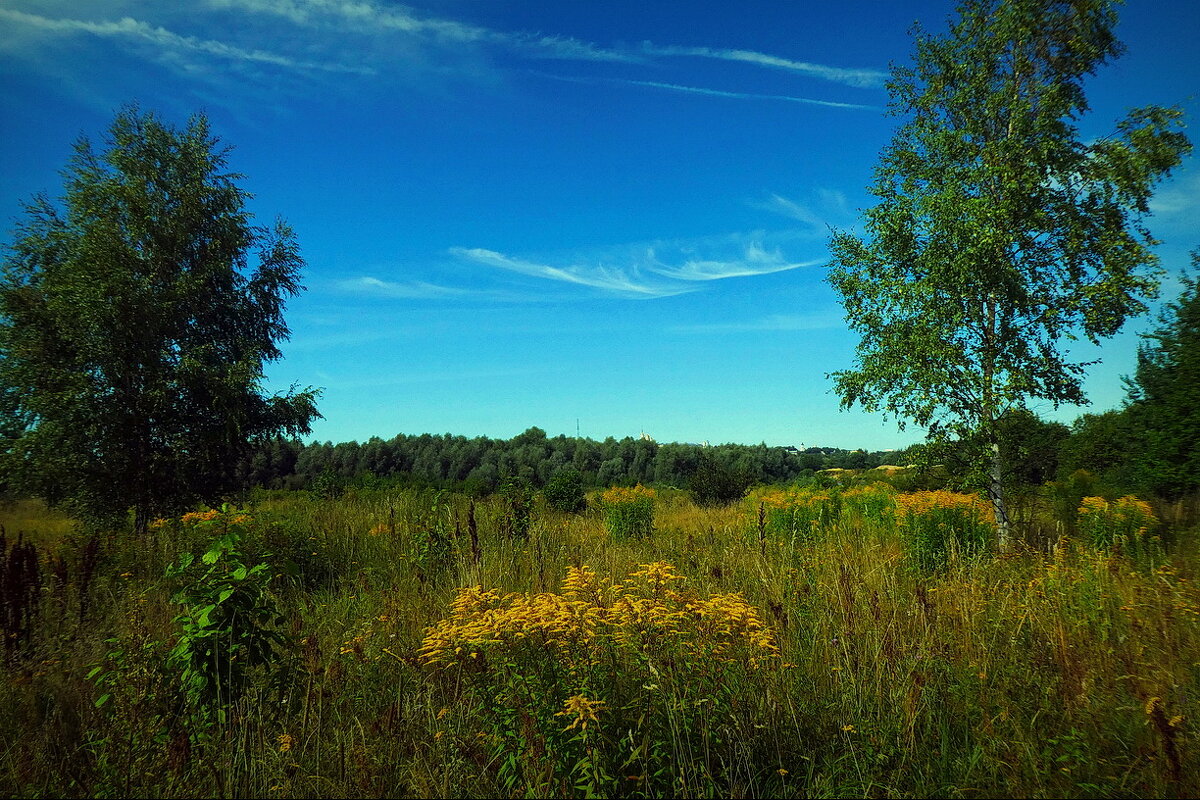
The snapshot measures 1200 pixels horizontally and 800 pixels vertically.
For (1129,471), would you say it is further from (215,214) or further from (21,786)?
(215,214)

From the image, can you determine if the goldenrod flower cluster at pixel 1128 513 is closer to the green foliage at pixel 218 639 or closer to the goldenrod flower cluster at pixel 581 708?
the goldenrod flower cluster at pixel 581 708

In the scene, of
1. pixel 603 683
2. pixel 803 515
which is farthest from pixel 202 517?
pixel 803 515

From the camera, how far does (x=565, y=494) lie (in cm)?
1644

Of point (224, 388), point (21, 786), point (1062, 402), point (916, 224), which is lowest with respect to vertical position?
point (21, 786)

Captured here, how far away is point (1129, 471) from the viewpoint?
10.6 m

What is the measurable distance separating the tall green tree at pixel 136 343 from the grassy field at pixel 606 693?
10.6m

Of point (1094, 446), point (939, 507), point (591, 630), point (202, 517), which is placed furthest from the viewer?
point (1094, 446)

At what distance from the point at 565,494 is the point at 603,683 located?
13615mm

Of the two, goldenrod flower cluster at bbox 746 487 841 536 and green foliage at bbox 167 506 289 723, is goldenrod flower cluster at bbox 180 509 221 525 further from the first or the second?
goldenrod flower cluster at bbox 746 487 841 536

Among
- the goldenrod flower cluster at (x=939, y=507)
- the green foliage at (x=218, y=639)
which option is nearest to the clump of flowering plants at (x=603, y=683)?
the green foliage at (x=218, y=639)

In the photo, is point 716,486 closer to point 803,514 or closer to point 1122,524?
point 803,514

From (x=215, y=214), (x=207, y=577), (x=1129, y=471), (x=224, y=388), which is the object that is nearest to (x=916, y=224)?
(x=1129, y=471)

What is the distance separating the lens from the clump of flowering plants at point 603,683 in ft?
8.19

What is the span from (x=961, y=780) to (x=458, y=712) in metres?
2.56
